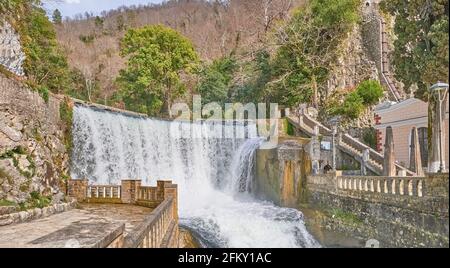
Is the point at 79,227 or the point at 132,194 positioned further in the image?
the point at 132,194

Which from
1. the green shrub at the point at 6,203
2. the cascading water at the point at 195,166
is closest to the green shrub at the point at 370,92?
the cascading water at the point at 195,166

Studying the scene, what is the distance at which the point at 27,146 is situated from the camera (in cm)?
1159

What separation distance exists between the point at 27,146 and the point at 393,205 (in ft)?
33.9

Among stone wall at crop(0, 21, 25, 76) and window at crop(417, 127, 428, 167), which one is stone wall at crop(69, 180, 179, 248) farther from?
window at crop(417, 127, 428, 167)

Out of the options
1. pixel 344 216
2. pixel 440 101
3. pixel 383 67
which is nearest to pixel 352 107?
pixel 383 67

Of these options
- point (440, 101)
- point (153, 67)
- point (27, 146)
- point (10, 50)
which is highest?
point (153, 67)

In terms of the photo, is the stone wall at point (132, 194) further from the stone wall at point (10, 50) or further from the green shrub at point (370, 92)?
the green shrub at point (370, 92)

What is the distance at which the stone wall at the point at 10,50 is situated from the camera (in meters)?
14.0

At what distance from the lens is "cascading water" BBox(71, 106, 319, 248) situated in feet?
39.4

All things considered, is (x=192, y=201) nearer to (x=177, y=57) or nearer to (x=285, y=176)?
(x=285, y=176)

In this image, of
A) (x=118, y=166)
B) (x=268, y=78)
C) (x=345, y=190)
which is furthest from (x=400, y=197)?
(x=268, y=78)

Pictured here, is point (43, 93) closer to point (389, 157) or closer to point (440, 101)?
point (389, 157)

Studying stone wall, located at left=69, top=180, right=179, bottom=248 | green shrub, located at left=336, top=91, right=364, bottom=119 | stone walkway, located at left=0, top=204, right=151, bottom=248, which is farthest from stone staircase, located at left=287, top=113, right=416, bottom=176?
stone walkway, located at left=0, top=204, right=151, bottom=248

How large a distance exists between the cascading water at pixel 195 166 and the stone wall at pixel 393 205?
4.75 feet
